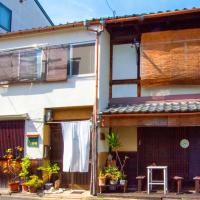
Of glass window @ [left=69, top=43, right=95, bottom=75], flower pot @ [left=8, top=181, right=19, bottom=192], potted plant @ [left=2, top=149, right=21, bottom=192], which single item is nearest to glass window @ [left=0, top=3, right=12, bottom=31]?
glass window @ [left=69, top=43, right=95, bottom=75]

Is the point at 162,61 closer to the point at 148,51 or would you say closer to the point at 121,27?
the point at 148,51

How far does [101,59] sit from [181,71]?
3.01m

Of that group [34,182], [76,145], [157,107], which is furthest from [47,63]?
[157,107]

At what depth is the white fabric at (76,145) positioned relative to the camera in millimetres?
14047

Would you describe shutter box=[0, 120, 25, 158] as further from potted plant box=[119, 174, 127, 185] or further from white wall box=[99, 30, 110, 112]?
potted plant box=[119, 174, 127, 185]

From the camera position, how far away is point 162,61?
572 inches

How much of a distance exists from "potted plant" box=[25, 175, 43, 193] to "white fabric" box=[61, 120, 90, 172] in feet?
3.66

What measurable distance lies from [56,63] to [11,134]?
3437 mm

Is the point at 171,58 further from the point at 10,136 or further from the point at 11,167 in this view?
the point at 11,167

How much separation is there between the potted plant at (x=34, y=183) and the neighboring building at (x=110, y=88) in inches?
29.8

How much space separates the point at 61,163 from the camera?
15.0 m

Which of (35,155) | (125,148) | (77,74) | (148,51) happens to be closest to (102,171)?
(125,148)

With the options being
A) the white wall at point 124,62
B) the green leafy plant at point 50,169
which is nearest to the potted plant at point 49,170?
the green leafy plant at point 50,169

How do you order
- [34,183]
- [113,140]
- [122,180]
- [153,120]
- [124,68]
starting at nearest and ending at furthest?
Result: [153,120]
[122,180]
[113,140]
[34,183]
[124,68]
